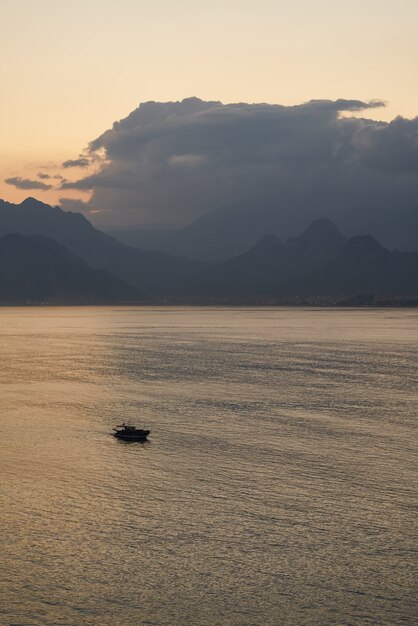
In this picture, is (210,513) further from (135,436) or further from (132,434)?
(132,434)

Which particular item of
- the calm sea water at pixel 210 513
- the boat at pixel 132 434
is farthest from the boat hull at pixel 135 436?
the calm sea water at pixel 210 513

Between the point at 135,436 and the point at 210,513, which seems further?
the point at 135,436

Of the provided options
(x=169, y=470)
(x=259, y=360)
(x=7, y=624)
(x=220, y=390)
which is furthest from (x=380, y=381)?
(x=7, y=624)

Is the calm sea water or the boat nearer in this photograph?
the calm sea water

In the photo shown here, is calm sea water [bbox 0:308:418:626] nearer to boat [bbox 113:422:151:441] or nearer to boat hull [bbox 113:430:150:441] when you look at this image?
boat hull [bbox 113:430:150:441]

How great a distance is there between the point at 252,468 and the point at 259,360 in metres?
113

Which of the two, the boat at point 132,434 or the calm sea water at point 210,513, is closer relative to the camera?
the calm sea water at point 210,513

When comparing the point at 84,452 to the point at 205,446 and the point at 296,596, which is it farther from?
the point at 296,596

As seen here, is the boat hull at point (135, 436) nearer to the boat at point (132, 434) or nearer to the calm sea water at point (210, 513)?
the boat at point (132, 434)

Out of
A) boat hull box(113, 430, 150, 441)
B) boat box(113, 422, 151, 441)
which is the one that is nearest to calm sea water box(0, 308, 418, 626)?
boat hull box(113, 430, 150, 441)

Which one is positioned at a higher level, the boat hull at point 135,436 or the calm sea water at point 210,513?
the boat hull at point 135,436

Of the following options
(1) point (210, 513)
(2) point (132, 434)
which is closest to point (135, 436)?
(2) point (132, 434)

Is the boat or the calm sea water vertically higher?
the boat

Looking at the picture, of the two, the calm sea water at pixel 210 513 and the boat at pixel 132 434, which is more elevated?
the boat at pixel 132 434
